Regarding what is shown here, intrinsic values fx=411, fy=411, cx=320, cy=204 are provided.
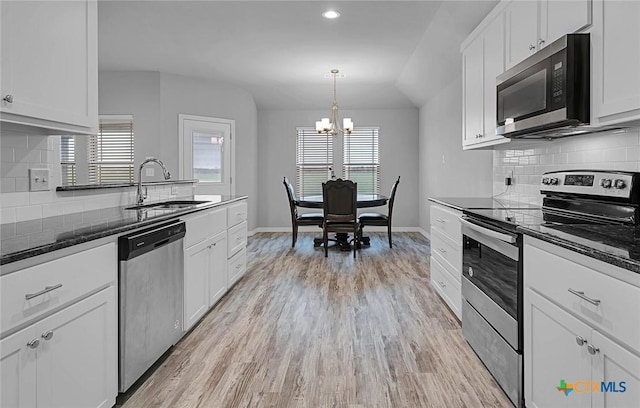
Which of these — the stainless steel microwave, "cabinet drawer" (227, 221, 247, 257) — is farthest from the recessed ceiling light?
"cabinet drawer" (227, 221, 247, 257)

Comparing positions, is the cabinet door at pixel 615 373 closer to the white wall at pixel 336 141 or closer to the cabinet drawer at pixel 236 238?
the cabinet drawer at pixel 236 238

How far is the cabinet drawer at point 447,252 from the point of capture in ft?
9.75

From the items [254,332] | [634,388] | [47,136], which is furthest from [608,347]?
[47,136]

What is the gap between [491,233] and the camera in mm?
2115

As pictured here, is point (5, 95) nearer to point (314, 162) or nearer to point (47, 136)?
point (47, 136)

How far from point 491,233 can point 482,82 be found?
1.67m

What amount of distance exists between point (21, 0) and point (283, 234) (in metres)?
6.37

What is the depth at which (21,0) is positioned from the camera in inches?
67.1

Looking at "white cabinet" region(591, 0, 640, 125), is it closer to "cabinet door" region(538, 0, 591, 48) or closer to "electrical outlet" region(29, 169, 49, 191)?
"cabinet door" region(538, 0, 591, 48)

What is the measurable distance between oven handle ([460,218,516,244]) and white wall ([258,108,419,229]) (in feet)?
18.3

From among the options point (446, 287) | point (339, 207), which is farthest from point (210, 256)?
point (339, 207)

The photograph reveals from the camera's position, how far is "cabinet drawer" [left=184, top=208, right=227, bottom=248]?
278cm

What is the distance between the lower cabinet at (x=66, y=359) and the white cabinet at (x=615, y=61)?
2.31 metres

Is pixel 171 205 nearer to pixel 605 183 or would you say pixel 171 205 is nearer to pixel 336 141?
pixel 605 183
